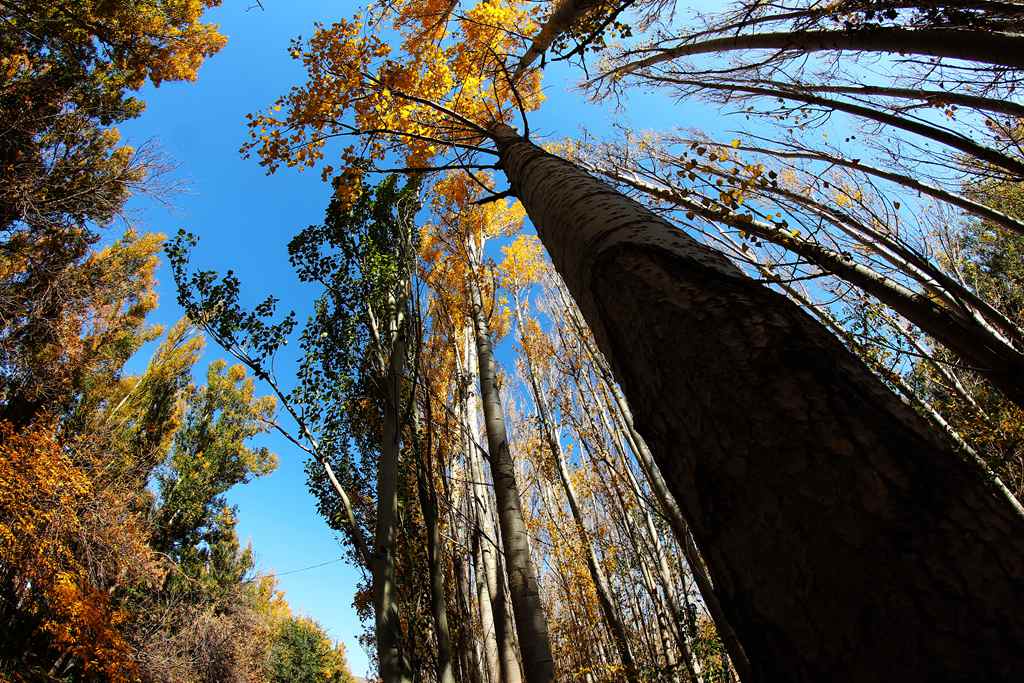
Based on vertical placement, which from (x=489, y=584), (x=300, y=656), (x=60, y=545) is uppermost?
(x=300, y=656)

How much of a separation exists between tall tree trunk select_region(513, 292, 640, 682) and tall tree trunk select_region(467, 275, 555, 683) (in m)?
2.73

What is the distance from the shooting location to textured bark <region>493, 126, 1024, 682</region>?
1.12 ft

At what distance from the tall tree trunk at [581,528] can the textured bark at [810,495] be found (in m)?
5.60

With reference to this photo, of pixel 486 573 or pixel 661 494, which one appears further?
pixel 486 573

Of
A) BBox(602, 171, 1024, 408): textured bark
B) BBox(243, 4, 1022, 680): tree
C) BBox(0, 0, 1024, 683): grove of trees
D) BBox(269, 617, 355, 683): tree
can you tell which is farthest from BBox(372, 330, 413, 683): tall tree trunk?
BBox(269, 617, 355, 683): tree

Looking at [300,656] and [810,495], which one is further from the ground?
[300,656]

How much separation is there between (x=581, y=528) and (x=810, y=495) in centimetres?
638

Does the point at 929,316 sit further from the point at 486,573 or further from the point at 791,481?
the point at 486,573

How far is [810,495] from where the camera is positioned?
440mm

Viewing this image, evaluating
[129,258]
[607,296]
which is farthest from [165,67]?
[607,296]

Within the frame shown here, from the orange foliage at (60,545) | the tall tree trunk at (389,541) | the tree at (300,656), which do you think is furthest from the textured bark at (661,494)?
the tree at (300,656)

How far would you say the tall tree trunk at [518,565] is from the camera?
9.38 feet

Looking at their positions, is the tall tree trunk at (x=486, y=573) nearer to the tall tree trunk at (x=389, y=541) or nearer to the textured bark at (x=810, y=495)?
the tall tree trunk at (x=389, y=541)

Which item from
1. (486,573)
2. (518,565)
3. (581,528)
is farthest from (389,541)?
(581,528)
